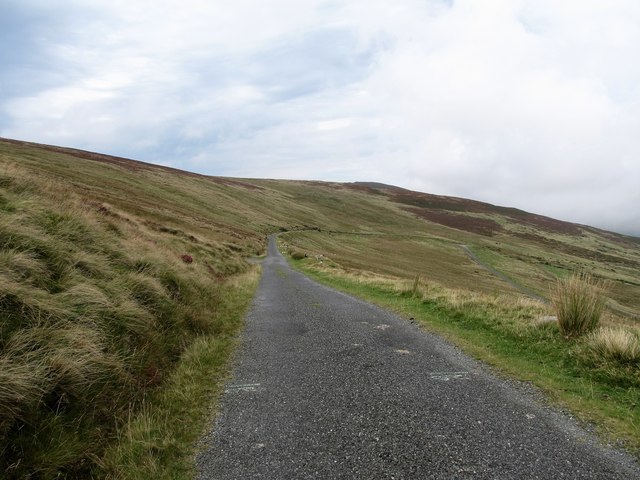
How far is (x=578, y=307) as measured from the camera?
10070 mm

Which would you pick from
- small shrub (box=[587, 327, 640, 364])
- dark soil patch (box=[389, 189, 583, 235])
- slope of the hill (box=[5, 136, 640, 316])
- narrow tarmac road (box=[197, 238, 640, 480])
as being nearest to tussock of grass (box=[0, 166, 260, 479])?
narrow tarmac road (box=[197, 238, 640, 480])

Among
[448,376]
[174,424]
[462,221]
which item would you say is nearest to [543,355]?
[448,376]

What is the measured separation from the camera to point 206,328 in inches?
440

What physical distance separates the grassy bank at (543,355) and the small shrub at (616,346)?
3 cm

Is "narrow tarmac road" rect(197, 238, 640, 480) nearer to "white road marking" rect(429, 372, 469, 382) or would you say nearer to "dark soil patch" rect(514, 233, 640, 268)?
"white road marking" rect(429, 372, 469, 382)

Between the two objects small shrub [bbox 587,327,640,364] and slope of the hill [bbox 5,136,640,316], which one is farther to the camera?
slope of the hill [bbox 5,136,640,316]

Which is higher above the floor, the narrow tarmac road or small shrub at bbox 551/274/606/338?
small shrub at bbox 551/274/606/338

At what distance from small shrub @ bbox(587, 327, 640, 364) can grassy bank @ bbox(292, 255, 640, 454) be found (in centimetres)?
3

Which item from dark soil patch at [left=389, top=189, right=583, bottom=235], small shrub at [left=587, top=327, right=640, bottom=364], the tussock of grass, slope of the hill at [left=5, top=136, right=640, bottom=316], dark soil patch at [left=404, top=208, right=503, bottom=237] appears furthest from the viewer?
dark soil patch at [left=389, top=189, right=583, bottom=235]

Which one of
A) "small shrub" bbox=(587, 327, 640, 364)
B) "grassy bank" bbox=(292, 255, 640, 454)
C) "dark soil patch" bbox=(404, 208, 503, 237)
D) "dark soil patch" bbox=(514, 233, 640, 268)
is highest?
"dark soil patch" bbox=(404, 208, 503, 237)

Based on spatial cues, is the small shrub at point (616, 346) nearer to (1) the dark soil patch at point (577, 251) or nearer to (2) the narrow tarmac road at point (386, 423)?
(2) the narrow tarmac road at point (386, 423)

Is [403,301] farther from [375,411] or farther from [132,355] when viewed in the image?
[132,355]

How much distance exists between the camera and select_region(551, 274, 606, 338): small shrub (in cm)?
991

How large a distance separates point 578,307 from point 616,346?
6.63 ft
